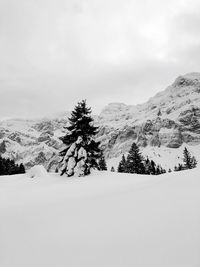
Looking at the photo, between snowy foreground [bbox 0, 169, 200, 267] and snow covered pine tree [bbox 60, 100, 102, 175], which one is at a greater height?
snow covered pine tree [bbox 60, 100, 102, 175]

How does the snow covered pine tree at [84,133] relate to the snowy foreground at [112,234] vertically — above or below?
above

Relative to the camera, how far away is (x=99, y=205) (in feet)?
24.2

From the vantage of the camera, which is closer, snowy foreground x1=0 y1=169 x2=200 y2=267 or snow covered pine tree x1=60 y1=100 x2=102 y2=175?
snowy foreground x1=0 y1=169 x2=200 y2=267

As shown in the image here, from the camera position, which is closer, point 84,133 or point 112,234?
point 112,234

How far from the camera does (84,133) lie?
22.0 meters

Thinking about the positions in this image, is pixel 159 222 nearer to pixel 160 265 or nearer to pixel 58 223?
pixel 160 265

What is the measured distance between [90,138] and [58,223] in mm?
15800

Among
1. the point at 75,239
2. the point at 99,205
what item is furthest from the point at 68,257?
the point at 99,205

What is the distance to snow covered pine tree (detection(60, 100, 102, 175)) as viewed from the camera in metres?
21.5

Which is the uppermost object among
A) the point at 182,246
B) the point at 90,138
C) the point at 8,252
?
the point at 90,138

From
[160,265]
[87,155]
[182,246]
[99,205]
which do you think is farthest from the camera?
[87,155]

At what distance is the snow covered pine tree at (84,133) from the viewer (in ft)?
70.4

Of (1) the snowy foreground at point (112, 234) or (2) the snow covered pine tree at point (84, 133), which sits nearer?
(1) the snowy foreground at point (112, 234)

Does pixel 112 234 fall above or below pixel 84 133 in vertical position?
below
